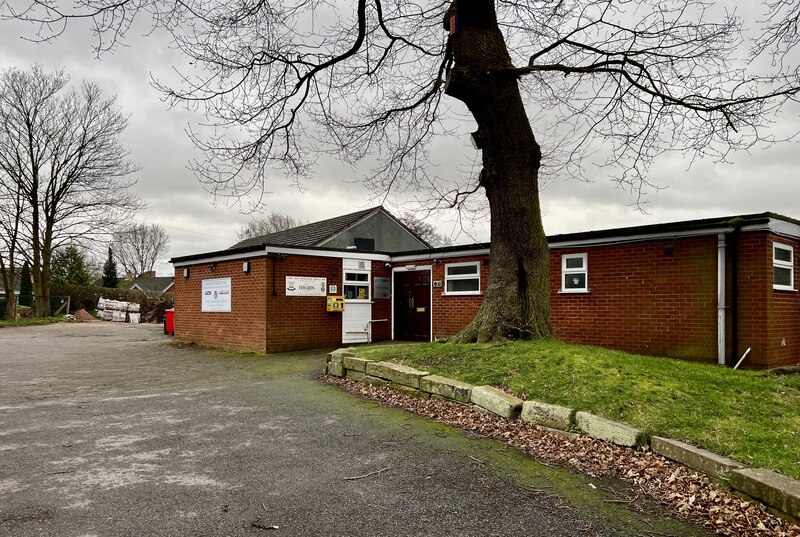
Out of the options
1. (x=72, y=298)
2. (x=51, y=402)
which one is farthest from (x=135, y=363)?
(x=72, y=298)

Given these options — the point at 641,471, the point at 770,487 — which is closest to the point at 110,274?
the point at 641,471

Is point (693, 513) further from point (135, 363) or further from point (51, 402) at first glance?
point (135, 363)

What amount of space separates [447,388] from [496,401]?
2.83ft

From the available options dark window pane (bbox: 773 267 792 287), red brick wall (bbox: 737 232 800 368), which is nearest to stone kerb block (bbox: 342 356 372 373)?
red brick wall (bbox: 737 232 800 368)

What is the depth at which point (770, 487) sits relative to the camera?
3232 mm

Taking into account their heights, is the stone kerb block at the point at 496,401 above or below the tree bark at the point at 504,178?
below

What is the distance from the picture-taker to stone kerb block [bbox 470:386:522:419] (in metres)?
5.51

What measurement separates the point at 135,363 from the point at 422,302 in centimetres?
806

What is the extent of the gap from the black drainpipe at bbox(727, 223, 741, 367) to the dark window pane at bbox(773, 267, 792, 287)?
2.50ft

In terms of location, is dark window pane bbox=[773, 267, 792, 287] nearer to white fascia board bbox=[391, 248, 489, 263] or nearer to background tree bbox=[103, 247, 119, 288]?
white fascia board bbox=[391, 248, 489, 263]

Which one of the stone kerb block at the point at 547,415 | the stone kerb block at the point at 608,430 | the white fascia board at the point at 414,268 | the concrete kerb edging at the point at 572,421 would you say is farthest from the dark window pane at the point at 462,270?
the stone kerb block at the point at 608,430

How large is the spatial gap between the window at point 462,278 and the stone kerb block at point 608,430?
9442mm

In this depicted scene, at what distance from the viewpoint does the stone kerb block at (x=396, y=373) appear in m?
7.00

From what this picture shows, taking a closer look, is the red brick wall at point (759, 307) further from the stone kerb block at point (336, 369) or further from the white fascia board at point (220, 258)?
the white fascia board at point (220, 258)
